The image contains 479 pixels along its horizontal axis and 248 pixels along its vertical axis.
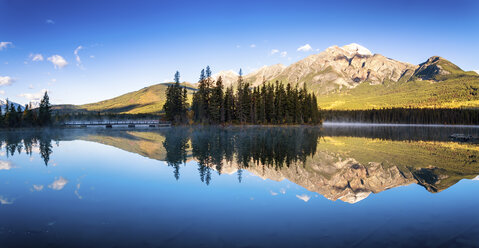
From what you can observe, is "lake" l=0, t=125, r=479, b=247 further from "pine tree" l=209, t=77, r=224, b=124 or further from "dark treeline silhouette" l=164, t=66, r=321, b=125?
"dark treeline silhouette" l=164, t=66, r=321, b=125

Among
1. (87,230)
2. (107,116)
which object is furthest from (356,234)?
(107,116)

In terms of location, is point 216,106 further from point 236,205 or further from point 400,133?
point 236,205

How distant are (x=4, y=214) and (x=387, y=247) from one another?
42.8ft

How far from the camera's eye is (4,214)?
10008mm

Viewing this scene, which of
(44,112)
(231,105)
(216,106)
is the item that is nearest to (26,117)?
(44,112)

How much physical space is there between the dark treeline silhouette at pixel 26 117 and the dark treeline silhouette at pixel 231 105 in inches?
1501

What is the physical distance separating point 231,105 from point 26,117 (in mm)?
66114

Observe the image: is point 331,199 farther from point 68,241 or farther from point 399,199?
point 68,241

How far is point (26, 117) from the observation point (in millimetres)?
85562

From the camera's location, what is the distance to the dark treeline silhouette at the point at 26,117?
81688 millimetres

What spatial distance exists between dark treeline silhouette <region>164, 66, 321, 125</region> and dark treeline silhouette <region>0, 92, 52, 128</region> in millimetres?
38126

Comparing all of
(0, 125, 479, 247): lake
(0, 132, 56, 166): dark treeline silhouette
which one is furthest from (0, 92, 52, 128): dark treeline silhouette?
(0, 125, 479, 247): lake

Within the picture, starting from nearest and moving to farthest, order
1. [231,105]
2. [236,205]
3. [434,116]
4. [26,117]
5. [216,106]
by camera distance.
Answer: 1. [236,205]
2. [26,117]
3. [216,106]
4. [231,105]
5. [434,116]

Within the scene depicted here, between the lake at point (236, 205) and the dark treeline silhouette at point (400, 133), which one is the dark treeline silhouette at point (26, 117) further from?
the dark treeline silhouette at point (400, 133)
